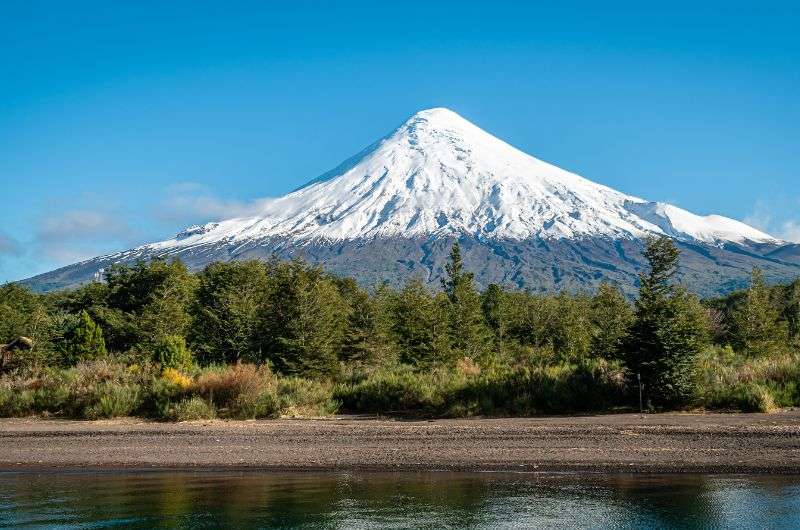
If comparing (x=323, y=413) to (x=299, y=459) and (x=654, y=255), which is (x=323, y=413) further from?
(x=654, y=255)

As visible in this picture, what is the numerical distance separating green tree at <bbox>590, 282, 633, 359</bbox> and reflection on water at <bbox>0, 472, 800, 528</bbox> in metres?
15.1

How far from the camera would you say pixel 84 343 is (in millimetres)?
34531

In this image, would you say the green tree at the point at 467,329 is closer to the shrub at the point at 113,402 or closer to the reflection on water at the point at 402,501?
the shrub at the point at 113,402

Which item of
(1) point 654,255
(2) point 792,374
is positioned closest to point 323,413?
(2) point 792,374

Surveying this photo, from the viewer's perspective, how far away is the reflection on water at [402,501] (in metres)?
10.4

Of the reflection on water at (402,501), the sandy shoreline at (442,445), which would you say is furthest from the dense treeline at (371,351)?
the reflection on water at (402,501)

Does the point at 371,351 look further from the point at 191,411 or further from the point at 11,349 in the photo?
the point at 191,411

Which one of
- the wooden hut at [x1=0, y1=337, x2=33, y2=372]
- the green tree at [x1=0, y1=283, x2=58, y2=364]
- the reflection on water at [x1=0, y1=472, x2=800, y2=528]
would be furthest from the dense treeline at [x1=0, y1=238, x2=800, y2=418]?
the reflection on water at [x1=0, y1=472, x2=800, y2=528]

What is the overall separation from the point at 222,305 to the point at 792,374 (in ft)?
83.9

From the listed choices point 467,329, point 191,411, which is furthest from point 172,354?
point 467,329

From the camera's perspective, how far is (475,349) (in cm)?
3912

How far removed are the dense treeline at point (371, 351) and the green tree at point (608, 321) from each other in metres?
0.15

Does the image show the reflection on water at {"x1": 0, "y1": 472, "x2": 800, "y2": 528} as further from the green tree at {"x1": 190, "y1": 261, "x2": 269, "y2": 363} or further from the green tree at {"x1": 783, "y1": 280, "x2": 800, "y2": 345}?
the green tree at {"x1": 783, "y1": 280, "x2": 800, "y2": 345}

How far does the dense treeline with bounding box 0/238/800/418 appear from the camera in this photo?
20125mm
